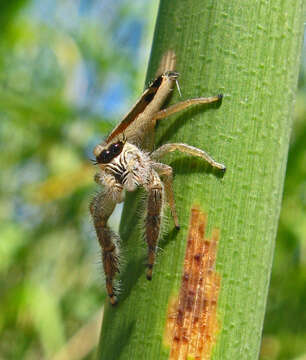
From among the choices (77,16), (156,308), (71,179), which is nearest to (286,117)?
(156,308)

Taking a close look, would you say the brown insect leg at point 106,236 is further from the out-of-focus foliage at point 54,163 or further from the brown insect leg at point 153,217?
the out-of-focus foliage at point 54,163

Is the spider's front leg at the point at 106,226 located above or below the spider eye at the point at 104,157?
below

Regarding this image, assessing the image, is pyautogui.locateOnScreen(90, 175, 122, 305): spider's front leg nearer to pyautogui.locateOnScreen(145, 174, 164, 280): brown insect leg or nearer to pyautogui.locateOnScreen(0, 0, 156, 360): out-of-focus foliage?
pyautogui.locateOnScreen(145, 174, 164, 280): brown insect leg

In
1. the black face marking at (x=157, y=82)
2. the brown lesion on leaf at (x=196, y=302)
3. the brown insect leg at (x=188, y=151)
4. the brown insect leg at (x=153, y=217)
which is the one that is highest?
the black face marking at (x=157, y=82)

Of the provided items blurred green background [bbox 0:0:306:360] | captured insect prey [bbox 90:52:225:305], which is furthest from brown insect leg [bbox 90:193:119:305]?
Answer: blurred green background [bbox 0:0:306:360]

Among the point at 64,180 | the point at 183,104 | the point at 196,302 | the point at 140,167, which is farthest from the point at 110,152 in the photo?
the point at 64,180

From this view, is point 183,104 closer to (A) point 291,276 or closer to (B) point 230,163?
(B) point 230,163

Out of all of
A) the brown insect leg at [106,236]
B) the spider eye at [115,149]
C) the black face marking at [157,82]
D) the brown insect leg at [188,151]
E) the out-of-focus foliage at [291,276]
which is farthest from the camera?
the out-of-focus foliage at [291,276]

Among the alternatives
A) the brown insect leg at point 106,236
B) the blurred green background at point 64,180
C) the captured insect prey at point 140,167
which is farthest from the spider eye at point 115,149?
the blurred green background at point 64,180

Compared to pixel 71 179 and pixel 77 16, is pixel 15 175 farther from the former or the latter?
pixel 77 16
